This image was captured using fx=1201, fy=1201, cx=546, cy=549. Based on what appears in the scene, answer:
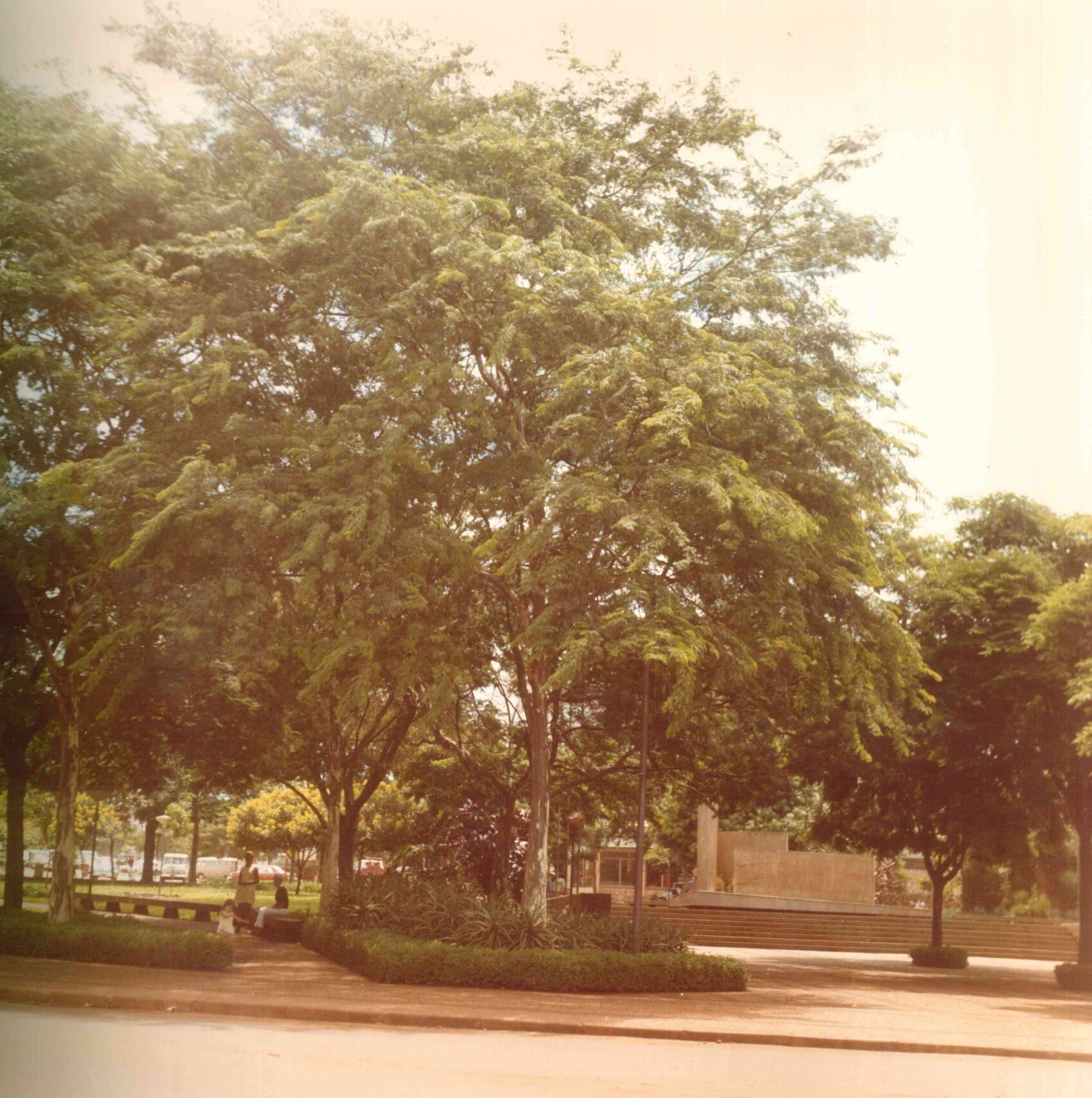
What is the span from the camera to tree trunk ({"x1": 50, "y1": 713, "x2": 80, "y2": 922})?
17891 millimetres

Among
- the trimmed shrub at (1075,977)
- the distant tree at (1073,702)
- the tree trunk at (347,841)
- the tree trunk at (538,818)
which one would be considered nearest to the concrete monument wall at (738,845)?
the distant tree at (1073,702)

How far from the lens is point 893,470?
1756 cm

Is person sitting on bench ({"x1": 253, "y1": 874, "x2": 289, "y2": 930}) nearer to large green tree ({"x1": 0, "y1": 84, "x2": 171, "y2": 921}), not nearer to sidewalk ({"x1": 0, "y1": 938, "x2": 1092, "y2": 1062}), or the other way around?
sidewalk ({"x1": 0, "y1": 938, "x2": 1092, "y2": 1062})

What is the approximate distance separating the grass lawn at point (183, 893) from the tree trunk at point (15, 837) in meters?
6.77

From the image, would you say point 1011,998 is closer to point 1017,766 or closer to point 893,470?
point 1017,766

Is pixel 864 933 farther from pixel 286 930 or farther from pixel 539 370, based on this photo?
pixel 539 370

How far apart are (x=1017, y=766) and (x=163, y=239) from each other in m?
18.3

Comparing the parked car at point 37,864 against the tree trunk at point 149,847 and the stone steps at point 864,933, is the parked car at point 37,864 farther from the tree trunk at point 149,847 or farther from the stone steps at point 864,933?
the stone steps at point 864,933

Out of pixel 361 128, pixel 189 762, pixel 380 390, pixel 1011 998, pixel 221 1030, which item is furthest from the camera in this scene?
pixel 189 762

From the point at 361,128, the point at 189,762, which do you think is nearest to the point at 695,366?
the point at 361,128

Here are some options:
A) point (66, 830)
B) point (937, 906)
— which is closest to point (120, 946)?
point (66, 830)

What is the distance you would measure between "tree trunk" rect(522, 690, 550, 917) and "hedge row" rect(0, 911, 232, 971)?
14.9 ft

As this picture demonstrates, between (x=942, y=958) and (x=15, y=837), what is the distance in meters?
20.9

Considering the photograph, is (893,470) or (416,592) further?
(893,470)
